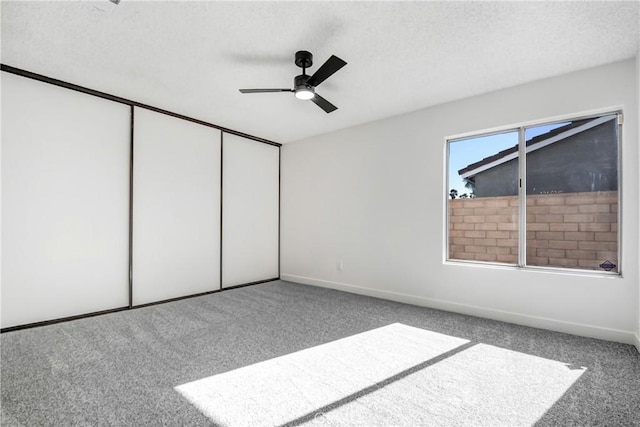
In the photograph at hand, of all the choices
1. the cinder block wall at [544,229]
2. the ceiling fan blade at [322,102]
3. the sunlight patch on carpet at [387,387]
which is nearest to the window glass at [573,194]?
the cinder block wall at [544,229]

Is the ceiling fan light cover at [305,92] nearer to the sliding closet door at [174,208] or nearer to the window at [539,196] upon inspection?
the window at [539,196]

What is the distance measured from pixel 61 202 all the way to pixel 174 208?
48.0 inches

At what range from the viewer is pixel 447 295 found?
145 inches

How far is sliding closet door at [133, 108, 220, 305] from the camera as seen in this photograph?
388 cm

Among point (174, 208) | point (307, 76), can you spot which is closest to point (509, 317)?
point (307, 76)

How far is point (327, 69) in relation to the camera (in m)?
2.52

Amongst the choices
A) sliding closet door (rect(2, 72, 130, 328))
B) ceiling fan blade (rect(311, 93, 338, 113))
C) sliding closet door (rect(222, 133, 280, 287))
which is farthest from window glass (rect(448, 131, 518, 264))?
sliding closet door (rect(2, 72, 130, 328))

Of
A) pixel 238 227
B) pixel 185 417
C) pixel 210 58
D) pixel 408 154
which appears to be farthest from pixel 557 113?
pixel 238 227

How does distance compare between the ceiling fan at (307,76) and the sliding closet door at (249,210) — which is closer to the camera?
the ceiling fan at (307,76)

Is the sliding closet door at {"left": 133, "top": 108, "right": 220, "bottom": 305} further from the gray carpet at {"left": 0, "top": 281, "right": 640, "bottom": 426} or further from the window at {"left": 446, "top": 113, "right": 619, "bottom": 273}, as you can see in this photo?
the window at {"left": 446, "top": 113, "right": 619, "bottom": 273}

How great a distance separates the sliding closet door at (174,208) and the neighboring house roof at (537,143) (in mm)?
3595

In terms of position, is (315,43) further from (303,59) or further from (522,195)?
(522,195)

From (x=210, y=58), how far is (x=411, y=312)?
3.45 metres

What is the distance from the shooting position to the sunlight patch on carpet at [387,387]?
169 cm
